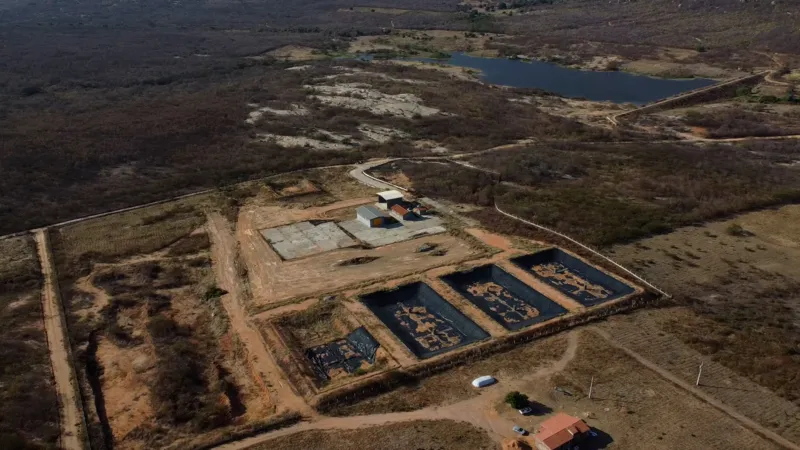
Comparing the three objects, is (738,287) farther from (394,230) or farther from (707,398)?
(394,230)

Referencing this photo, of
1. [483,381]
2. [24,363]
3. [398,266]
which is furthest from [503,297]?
[24,363]

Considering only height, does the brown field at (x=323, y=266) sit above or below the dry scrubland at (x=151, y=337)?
above

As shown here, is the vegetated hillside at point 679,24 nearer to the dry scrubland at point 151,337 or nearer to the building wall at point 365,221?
the building wall at point 365,221

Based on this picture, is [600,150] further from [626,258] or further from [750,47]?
[750,47]

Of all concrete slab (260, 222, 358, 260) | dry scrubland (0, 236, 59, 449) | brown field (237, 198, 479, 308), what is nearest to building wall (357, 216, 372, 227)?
concrete slab (260, 222, 358, 260)

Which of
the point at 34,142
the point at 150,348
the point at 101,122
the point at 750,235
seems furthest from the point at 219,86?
the point at 750,235

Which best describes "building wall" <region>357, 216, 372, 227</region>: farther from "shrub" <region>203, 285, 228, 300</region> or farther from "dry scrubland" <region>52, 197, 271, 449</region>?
"shrub" <region>203, 285, 228, 300</region>

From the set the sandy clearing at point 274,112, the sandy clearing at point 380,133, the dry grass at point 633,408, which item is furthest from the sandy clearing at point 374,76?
the dry grass at point 633,408

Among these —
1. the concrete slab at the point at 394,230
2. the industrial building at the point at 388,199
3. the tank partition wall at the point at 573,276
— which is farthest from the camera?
the industrial building at the point at 388,199
